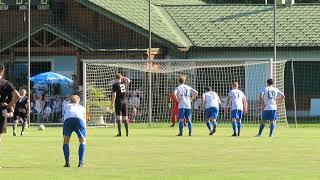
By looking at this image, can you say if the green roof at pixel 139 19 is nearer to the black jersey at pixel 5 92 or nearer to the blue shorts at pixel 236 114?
the blue shorts at pixel 236 114

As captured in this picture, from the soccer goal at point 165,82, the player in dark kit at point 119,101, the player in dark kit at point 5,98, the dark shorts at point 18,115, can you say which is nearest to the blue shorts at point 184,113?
the player in dark kit at point 119,101

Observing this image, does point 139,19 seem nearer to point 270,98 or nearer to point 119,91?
point 119,91

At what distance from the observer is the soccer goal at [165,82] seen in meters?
39.5

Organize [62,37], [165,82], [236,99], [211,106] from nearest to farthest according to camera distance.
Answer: [236,99] < [211,106] < [165,82] < [62,37]

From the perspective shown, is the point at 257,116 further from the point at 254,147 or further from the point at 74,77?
the point at 254,147

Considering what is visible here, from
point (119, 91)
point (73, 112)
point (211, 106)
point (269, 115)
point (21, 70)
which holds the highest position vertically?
point (21, 70)

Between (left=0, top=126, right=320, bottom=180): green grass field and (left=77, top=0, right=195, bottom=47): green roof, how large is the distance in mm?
15188

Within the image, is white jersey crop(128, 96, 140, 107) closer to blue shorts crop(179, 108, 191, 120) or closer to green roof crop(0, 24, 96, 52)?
green roof crop(0, 24, 96, 52)

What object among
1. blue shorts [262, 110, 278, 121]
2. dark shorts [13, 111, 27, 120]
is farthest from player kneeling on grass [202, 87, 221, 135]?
dark shorts [13, 111, 27, 120]

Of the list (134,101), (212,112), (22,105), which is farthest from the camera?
(134,101)

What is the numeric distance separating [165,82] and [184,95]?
35.7 feet

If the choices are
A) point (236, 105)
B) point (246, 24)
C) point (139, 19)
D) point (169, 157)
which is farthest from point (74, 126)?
point (246, 24)

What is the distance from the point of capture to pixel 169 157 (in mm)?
21984

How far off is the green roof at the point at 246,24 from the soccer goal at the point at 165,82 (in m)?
4.16
